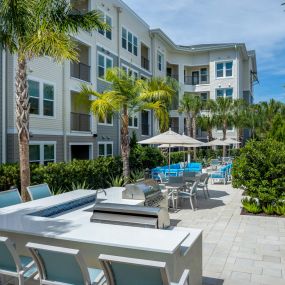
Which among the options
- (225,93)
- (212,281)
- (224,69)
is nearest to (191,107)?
(225,93)

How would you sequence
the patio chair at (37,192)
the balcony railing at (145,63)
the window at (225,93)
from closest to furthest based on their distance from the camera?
the patio chair at (37,192), the balcony railing at (145,63), the window at (225,93)

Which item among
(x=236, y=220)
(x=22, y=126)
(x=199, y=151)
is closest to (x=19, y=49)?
(x=22, y=126)

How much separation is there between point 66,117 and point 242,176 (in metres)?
10.5

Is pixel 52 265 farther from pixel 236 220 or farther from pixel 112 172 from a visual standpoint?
pixel 112 172

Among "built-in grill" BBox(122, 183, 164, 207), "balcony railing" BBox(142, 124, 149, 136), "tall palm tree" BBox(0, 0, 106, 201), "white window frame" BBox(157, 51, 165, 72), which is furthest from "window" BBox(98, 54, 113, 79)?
"built-in grill" BBox(122, 183, 164, 207)

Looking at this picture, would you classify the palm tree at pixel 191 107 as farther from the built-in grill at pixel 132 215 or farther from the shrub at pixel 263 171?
the built-in grill at pixel 132 215

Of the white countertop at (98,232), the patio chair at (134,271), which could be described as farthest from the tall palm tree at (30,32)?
the patio chair at (134,271)

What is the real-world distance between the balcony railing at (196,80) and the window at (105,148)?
20.3 metres

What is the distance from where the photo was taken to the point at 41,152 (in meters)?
15.5

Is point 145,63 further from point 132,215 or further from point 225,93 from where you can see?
point 132,215

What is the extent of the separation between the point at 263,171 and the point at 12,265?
7730 mm

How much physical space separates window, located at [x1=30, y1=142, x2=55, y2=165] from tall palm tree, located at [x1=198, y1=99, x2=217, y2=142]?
20830mm

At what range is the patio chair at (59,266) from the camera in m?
3.40

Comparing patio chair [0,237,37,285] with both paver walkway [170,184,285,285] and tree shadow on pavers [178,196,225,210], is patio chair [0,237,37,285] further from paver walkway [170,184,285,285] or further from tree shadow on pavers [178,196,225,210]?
tree shadow on pavers [178,196,225,210]
